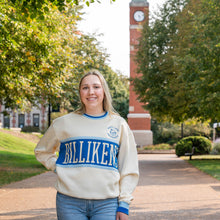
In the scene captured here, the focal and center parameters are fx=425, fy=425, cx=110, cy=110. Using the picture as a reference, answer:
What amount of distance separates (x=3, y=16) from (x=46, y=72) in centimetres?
335

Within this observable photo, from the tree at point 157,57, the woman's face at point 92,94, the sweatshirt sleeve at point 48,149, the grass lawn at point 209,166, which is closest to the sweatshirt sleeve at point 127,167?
the woman's face at point 92,94

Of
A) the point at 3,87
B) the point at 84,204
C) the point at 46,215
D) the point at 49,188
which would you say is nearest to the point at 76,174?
the point at 84,204

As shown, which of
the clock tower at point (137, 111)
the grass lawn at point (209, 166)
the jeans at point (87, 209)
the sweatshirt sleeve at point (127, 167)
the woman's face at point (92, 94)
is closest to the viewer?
the jeans at point (87, 209)

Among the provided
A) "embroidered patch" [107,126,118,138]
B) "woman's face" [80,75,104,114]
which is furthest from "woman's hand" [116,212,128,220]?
"woman's face" [80,75,104,114]

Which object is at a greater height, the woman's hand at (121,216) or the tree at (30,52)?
the tree at (30,52)

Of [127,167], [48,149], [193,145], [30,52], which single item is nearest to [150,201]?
[30,52]

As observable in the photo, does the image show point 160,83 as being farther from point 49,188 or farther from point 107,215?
point 107,215

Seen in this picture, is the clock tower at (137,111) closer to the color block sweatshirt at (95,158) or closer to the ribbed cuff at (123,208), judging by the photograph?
the color block sweatshirt at (95,158)

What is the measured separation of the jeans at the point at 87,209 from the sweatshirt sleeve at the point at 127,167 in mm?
105

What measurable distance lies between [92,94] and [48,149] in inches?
22.6

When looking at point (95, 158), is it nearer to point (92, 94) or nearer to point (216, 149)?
point (92, 94)

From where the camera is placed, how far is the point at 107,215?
9.40 feet

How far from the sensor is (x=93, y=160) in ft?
9.73

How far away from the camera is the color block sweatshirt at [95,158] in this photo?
9.63ft
